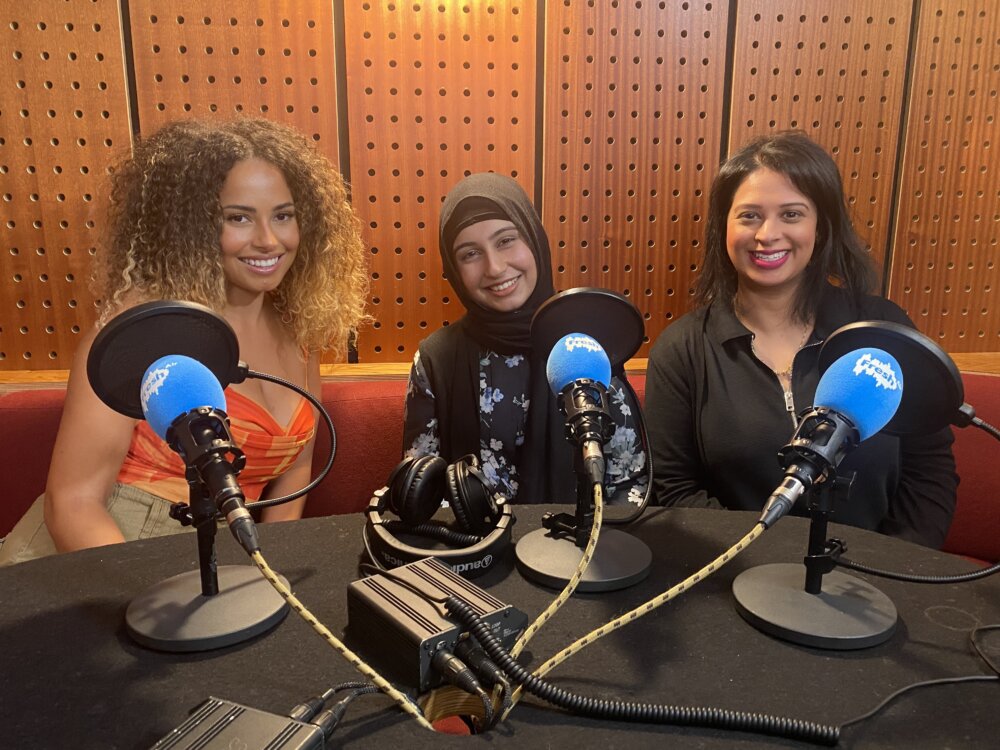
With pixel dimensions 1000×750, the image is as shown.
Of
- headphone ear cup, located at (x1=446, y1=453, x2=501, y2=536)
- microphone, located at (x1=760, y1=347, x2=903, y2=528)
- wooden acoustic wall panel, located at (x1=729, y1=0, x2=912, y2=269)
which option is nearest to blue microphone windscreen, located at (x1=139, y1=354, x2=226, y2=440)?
headphone ear cup, located at (x1=446, y1=453, x2=501, y2=536)

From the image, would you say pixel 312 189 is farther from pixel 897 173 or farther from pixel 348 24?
pixel 897 173

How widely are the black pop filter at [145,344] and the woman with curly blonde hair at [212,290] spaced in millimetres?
813

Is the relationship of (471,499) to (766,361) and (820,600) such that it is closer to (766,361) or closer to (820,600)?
(820,600)

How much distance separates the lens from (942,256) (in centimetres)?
260

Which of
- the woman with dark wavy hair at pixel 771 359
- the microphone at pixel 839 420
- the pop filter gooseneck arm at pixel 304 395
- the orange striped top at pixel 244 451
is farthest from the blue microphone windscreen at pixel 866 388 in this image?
the orange striped top at pixel 244 451

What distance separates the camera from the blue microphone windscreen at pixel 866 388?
74 centimetres

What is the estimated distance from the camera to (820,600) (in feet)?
2.84

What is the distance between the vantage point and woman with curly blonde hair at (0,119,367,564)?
1.53 m

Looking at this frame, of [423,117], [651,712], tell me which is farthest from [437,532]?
[423,117]

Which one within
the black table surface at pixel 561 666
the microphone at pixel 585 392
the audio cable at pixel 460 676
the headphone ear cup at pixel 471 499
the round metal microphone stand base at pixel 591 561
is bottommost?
the black table surface at pixel 561 666

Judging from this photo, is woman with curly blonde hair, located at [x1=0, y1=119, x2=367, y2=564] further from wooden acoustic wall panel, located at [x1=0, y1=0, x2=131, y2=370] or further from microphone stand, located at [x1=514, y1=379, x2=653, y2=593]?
microphone stand, located at [x1=514, y1=379, x2=653, y2=593]

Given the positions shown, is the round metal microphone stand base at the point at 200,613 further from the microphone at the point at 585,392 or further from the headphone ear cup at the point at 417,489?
the microphone at the point at 585,392

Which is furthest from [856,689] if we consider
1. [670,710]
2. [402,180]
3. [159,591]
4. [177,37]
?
[177,37]

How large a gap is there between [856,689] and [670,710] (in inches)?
8.3
